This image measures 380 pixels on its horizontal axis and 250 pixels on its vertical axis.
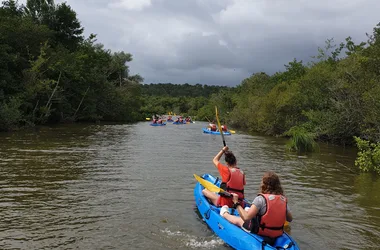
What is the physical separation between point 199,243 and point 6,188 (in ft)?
18.6

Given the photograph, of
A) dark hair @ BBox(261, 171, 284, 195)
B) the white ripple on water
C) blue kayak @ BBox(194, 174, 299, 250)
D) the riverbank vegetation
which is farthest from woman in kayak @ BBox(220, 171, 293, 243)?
the riverbank vegetation

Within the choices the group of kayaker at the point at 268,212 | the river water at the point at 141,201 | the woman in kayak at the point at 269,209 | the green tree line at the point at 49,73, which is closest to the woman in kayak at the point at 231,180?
the river water at the point at 141,201

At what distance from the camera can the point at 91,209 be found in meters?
7.64

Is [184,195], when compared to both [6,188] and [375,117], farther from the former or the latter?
[375,117]

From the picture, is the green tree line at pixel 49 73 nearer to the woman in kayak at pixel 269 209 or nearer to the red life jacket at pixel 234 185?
the red life jacket at pixel 234 185

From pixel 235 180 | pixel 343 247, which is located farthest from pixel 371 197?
pixel 235 180

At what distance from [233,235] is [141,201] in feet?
11.0

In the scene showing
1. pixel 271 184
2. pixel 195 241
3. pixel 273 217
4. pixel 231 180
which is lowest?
pixel 195 241

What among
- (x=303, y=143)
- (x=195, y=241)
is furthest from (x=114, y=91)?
(x=195, y=241)

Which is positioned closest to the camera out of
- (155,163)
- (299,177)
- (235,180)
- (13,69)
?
(235,180)

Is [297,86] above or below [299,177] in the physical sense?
above

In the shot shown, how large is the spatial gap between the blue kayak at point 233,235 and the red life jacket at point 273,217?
0.13m

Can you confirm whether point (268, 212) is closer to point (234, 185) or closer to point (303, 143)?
point (234, 185)

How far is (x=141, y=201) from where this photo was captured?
27.8 ft
